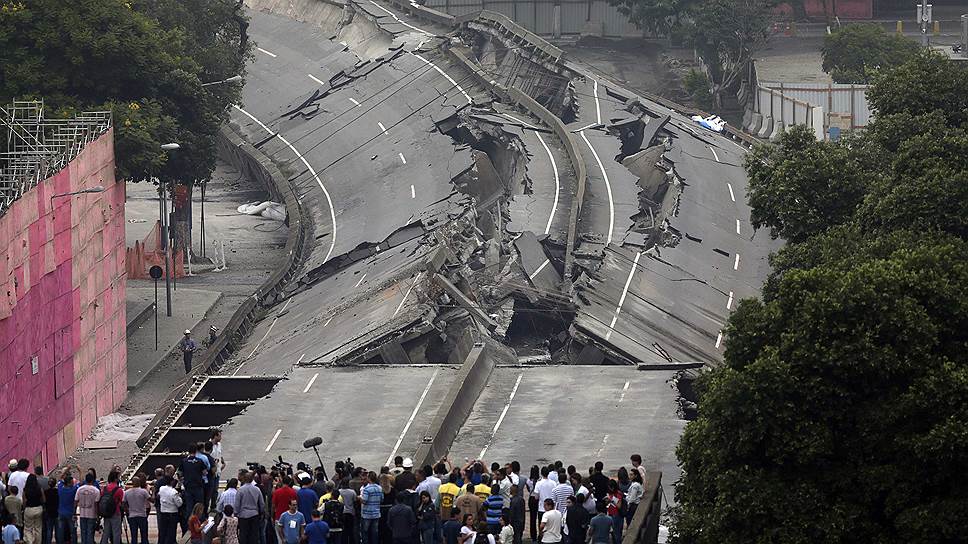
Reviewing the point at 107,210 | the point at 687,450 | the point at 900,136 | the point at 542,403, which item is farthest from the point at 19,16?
the point at 687,450

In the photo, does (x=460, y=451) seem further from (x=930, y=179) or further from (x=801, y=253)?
(x=930, y=179)

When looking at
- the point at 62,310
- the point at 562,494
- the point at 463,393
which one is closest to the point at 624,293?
the point at 463,393

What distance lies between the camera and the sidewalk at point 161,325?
83.0 meters

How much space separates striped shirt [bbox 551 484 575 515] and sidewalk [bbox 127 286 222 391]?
38239 mm

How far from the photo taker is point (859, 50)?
128 metres

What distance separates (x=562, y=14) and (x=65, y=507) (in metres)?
110

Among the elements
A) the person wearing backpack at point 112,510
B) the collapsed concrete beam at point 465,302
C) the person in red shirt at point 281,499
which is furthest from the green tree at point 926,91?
the person wearing backpack at point 112,510

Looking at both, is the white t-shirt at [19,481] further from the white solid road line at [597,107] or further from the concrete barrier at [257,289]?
the white solid road line at [597,107]

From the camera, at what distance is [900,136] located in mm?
57875

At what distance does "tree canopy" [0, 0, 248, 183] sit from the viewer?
267 ft

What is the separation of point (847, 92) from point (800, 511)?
78.4 metres

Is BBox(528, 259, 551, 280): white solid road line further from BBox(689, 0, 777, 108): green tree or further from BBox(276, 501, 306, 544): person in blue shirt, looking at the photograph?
BBox(689, 0, 777, 108): green tree

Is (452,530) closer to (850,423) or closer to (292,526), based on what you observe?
(292,526)

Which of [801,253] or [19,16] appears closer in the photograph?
[801,253]
